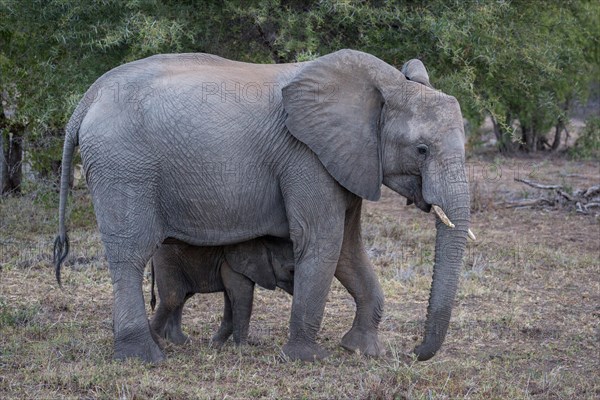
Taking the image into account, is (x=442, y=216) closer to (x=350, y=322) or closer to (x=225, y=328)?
(x=225, y=328)

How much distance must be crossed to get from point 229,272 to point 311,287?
68 centimetres

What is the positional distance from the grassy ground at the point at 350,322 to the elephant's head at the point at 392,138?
0.65 metres

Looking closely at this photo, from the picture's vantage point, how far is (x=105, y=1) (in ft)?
29.7

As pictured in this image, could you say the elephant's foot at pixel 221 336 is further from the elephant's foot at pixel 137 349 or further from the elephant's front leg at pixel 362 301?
the elephant's front leg at pixel 362 301

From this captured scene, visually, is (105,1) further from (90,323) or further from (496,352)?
(496,352)

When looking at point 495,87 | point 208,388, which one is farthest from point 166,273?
point 495,87

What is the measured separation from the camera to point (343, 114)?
21.6 feet

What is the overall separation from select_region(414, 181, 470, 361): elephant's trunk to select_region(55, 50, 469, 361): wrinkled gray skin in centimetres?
19

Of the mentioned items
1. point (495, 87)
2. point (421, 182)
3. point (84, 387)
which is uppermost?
point (495, 87)

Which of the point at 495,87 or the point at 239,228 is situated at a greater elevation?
the point at 495,87

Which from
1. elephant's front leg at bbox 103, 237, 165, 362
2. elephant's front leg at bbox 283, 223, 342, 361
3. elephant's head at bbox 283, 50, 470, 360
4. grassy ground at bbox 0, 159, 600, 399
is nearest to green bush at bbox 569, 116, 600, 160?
grassy ground at bbox 0, 159, 600, 399

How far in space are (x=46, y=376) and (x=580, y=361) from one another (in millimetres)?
3778

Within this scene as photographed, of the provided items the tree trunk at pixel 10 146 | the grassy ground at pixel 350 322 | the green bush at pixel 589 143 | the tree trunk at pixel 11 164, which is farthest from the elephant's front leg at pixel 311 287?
the green bush at pixel 589 143

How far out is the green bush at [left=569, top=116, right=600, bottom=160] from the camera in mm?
16375
